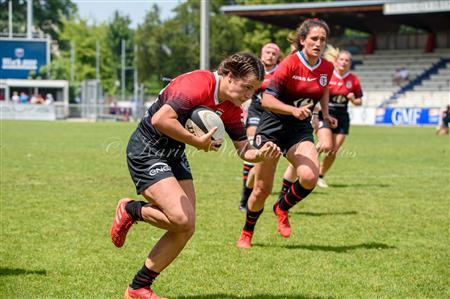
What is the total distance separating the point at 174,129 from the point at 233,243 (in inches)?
109

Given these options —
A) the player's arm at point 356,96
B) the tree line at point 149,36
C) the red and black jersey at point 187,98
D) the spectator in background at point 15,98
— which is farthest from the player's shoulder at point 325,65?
the tree line at point 149,36

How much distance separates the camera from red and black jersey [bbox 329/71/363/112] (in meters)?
11.1

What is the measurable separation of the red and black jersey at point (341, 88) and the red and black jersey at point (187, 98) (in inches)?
246

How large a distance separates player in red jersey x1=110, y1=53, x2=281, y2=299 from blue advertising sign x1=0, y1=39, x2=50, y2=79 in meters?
45.0

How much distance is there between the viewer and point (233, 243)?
23.2 feet

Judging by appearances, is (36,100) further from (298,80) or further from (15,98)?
(298,80)

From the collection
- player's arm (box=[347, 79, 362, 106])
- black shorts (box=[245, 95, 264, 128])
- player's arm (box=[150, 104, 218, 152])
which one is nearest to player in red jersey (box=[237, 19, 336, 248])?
player's arm (box=[150, 104, 218, 152])

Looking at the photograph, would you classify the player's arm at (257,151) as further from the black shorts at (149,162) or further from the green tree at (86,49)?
the green tree at (86,49)

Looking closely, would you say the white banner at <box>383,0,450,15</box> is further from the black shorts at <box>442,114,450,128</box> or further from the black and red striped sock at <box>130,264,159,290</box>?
the black and red striped sock at <box>130,264,159,290</box>

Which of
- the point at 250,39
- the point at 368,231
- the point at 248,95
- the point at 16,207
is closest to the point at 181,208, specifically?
the point at 248,95

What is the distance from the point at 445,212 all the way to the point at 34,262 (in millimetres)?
5542

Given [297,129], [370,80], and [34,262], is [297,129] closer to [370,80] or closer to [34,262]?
[34,262]

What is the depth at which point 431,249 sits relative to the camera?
22.9 feet

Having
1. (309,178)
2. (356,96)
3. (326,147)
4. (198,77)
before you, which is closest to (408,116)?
(356,96)
